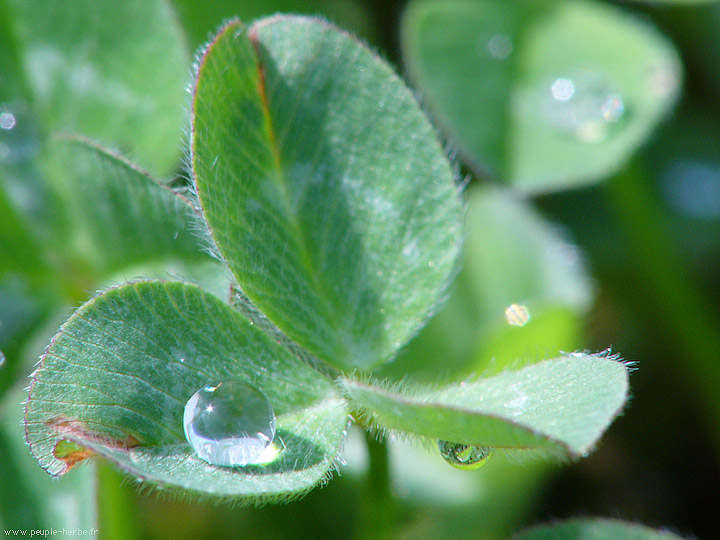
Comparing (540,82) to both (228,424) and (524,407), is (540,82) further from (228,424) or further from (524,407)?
(228,424)

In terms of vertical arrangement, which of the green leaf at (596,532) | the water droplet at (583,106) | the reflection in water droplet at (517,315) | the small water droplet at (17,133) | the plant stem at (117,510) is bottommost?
the plant stem at (117,510)

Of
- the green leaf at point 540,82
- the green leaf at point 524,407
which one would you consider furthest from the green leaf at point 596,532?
the green leaf at point 540,82

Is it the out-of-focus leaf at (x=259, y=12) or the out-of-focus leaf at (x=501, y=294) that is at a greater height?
the out-of-focus leaf at (x=259, y=12)

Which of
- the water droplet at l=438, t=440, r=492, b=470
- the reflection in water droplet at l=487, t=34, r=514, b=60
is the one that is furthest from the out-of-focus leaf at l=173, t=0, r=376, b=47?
the water droplet at l=438, t=440, r=492, b=470

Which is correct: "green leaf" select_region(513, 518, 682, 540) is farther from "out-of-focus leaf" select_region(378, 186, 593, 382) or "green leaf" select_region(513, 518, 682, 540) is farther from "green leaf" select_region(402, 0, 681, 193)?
"green leaf" select_region(402, 0, 681, 193)

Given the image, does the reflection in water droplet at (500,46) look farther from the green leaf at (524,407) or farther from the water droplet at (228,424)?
the water droplet at (228,424)
